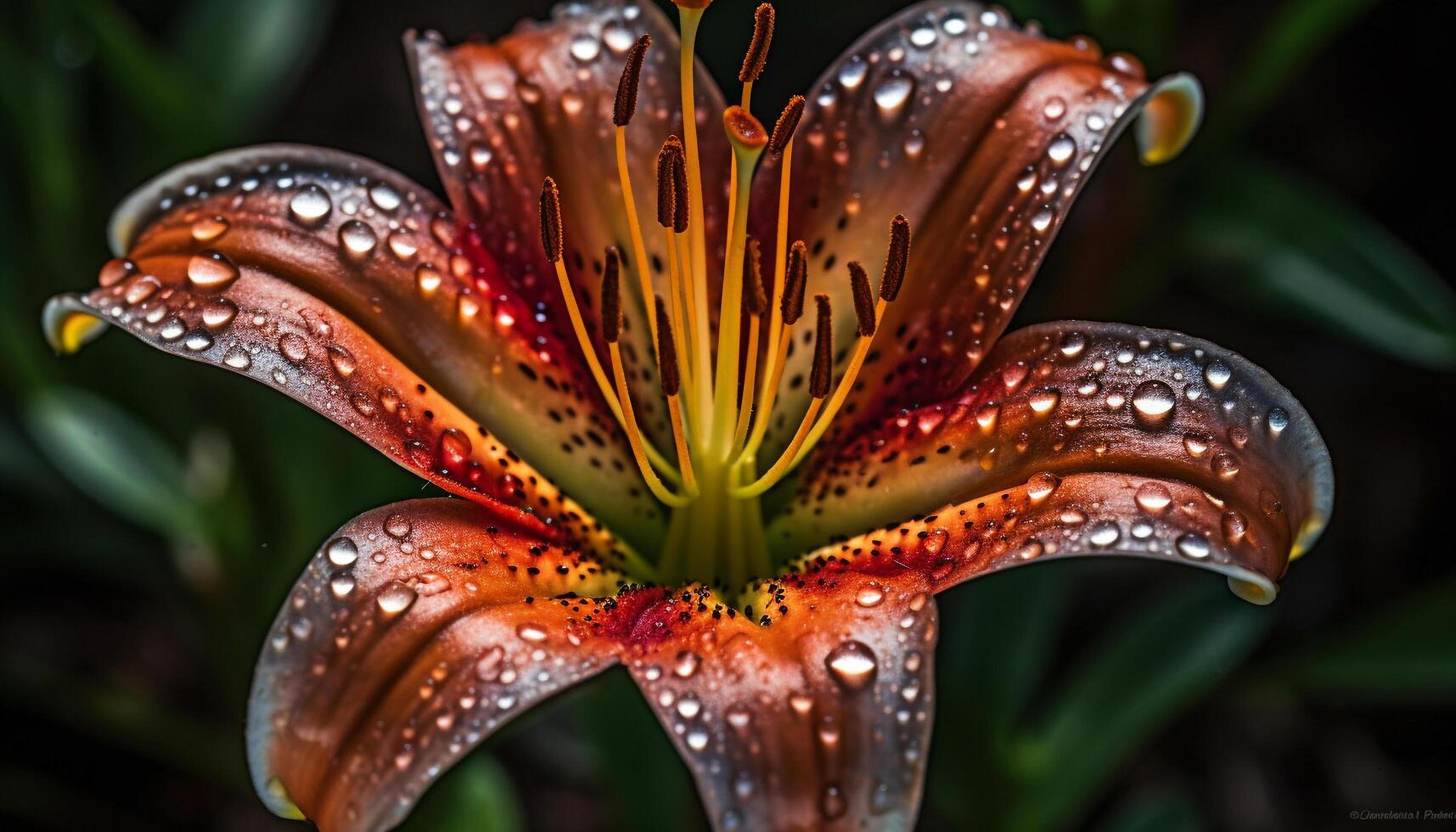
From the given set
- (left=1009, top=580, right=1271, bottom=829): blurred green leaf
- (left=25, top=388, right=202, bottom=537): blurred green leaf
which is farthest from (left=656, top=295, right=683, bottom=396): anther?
(left=25, top=388, right=202, bottom=537): blurred green leaf

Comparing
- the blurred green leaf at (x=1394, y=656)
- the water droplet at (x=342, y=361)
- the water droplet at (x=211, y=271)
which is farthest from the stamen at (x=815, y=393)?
the blurred green leaf at (x=1394, y=656)

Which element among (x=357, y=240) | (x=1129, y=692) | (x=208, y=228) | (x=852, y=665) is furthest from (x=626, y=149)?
(x=1129, y=692)

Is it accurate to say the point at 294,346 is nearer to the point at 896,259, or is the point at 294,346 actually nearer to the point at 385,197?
the point at 385,197

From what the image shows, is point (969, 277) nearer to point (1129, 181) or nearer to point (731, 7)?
point (1129, 181)

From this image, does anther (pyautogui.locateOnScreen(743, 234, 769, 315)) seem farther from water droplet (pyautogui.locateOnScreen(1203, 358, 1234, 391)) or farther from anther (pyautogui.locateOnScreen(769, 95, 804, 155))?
water droplet (pyautogui.locateOnScreen(1203, 358, 1234, 391))

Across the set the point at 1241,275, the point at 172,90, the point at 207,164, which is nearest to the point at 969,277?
the point at 207,164

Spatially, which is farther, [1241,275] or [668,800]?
[1241,275]
